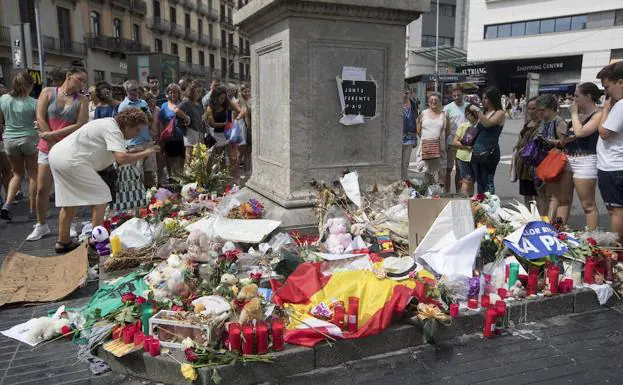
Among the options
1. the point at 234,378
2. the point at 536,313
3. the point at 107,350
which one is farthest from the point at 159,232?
the point at 536,313

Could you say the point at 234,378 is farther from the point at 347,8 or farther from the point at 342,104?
the point at 347,8

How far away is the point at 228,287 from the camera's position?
3.28 metres

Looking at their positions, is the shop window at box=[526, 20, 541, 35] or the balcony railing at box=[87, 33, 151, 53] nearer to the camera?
the balcony railing at box=[87, 33, 151, 53]

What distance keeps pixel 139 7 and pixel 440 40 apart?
3100 centimetres

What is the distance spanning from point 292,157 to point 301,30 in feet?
3.73

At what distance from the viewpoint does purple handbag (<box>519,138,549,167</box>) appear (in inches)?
200

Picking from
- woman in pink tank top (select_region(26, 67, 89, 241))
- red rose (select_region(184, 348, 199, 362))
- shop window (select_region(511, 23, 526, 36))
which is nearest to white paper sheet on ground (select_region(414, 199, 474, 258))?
red rose (select_region(184, 348, 199, 362))

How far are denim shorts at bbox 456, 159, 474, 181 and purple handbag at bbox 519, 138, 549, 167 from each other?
4.32ft

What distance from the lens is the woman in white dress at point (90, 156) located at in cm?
452

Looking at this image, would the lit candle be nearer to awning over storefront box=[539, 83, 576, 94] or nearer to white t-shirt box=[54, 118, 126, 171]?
white t-shirt box=[54, 118, 126, 171]

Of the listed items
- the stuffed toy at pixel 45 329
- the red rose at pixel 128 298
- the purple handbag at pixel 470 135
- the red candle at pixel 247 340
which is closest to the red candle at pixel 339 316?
the red candle at pixel 247 340

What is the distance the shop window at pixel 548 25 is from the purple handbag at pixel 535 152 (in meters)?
38.5

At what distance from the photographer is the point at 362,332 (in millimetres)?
2891

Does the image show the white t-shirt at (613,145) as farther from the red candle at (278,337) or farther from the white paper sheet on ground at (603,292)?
the red candle at (278,337)
